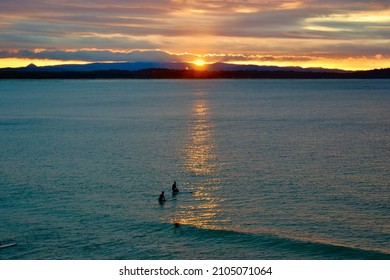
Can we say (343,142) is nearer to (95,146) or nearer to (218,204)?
(95,146)

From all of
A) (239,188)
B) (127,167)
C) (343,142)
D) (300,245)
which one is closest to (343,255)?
(300,245)

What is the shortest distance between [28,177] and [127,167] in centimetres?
1174

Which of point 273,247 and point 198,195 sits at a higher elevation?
point 198,195

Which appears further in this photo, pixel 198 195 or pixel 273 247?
pixel 198 195

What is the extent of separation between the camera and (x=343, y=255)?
4084cm

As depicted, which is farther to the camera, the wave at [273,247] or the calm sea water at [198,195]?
the calm sea water at [198,195]

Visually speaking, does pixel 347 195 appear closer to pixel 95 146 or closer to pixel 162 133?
pixel 95 146

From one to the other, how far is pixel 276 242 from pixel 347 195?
14514 millimetres

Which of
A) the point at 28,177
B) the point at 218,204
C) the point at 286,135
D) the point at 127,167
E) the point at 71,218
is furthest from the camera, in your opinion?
the point at 286,135

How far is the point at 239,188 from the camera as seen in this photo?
57969 millimetres

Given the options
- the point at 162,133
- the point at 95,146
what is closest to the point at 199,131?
the point at 162,133

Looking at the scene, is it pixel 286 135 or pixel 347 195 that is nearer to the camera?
pixel 347 195

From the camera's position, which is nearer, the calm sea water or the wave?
the wave

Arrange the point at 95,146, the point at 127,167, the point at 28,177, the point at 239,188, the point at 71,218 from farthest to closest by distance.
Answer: the point at 95,146 < the point at 127,167 < the point at 28,177 < the point at 239,188 < the point at 71,218
